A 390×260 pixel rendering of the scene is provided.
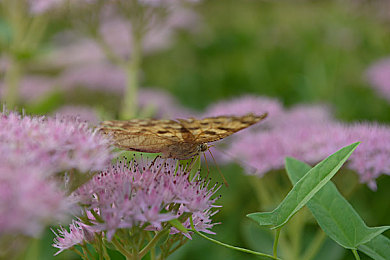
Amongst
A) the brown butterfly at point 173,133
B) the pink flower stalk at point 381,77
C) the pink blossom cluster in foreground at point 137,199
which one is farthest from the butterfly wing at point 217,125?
the pink flower stalk at point 381,77

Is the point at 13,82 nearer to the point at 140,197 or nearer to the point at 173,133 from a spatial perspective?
the point at 173,133

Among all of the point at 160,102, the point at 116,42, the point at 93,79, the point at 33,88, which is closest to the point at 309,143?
the point at 160,102

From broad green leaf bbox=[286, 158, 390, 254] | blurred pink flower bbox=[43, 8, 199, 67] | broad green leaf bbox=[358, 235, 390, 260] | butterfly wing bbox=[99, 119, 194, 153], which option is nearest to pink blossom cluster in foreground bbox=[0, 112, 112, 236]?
butterfly wing bbox=[99, 119, 194, 153]

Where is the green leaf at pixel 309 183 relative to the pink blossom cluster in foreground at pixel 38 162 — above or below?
below

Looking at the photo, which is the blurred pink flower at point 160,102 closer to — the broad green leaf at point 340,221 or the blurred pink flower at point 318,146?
the blurred pink flower at point 318,146

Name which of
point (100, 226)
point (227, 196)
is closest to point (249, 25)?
point (227, 196)

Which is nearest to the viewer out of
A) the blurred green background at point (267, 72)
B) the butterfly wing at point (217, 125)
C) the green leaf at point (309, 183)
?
the green leaf at point (309, 183)
